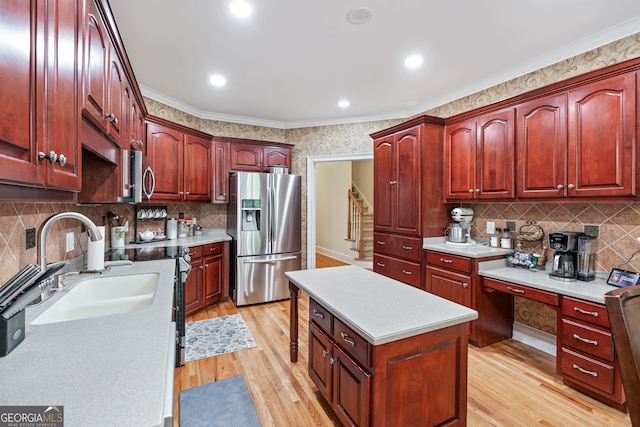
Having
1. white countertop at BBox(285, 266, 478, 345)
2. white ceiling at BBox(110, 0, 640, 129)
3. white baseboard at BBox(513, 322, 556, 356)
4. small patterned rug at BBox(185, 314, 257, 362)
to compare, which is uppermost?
white ceiling at BBox(110, 0, 640, 129)

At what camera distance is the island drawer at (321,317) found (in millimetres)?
1699

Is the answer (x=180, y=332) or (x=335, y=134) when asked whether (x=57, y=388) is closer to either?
(x=180, y=332)

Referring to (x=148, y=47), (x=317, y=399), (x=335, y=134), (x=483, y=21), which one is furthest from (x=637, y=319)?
(x=335, y=134)

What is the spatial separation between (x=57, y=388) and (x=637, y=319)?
1.69 metres

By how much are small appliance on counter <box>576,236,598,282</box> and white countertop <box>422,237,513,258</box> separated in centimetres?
61

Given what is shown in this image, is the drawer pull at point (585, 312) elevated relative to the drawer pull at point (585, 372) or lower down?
elevated

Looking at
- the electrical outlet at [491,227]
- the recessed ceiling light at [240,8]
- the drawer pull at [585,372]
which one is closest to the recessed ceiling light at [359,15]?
the recessed ceiling light at [240,8]

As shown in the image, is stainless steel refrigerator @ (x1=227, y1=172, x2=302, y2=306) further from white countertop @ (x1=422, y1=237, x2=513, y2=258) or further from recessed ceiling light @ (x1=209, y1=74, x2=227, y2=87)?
white countertop @ (x1=422, y1=237, x2=513, y2=258)

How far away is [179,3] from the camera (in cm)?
199

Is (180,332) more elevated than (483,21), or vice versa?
(483,21)

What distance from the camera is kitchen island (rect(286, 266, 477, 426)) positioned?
1304 millimetres

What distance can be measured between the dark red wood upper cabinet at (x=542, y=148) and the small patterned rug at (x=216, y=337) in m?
2.98

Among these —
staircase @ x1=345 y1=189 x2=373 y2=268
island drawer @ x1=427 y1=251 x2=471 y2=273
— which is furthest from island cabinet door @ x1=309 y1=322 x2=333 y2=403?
staircase @ x1=345 y1=189 x2=373 y2=268

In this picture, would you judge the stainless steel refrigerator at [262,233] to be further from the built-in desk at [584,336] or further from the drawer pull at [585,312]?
the drawer pull at [585,312]
